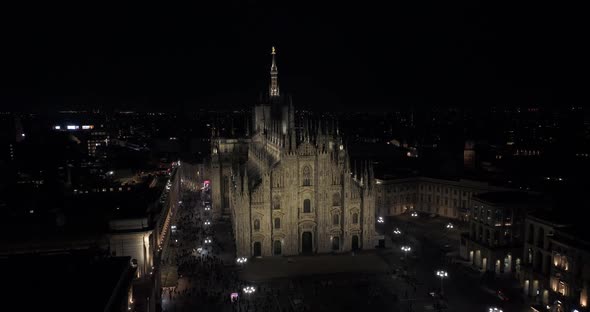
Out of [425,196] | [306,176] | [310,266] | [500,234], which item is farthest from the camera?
[425,196]

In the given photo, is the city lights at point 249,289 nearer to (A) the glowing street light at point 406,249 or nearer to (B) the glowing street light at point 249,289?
(B) the glowing street light at point 249,289

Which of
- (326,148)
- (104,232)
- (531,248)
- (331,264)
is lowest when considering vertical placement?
(331,264)

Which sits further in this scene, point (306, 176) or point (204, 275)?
point (306, 176)

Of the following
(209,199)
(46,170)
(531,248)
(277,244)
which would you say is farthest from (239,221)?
(46,170)

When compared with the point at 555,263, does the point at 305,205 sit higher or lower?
higher

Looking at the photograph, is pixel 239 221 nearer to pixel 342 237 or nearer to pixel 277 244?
pixel 277 244

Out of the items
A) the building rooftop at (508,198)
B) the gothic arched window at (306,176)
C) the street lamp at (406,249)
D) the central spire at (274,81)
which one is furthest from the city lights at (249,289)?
the central spire at (274,81)

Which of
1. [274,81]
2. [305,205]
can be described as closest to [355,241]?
[305,205]

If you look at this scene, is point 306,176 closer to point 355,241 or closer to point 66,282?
point 355,241
